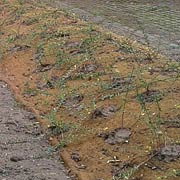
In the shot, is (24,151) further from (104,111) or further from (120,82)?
(120,82)

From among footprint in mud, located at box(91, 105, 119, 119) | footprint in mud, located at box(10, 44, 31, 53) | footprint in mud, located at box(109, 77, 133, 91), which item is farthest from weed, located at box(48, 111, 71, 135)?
footprint in mud, located at box(10, 44, 31, 53)

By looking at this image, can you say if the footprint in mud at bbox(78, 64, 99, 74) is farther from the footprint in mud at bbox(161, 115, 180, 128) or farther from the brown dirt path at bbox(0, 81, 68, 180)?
the footprint in mud at bbox(161, 115, 180, 128)

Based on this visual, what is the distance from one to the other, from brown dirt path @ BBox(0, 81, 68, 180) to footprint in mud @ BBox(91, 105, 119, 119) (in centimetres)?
57

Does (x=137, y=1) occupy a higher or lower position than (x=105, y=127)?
lower

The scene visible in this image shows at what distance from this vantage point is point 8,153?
566 centimetres

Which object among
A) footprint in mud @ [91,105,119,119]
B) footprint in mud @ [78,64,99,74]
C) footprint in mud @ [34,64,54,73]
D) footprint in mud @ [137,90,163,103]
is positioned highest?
footprint in mud @ [137,90,163,103]

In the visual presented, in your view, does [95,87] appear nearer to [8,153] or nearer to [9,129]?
[9,129]

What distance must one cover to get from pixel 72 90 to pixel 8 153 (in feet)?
5.03

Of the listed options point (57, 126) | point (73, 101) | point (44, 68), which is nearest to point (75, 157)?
point (57, 126)

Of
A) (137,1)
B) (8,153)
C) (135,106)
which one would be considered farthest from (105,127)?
(137,1)

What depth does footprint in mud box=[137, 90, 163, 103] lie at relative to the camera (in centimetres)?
614

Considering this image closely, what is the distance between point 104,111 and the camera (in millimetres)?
6195

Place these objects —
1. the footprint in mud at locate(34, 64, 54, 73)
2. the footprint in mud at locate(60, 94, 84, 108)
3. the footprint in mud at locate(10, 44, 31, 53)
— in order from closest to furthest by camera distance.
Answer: the footprint in mud at locate(60, 94, 84, 108) < the footprint in mud at locate(34, 64, 54, 73) < the footprint in mud at locate(10, 44, 31, 53)

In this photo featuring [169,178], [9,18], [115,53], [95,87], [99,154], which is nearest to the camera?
[169,178]
